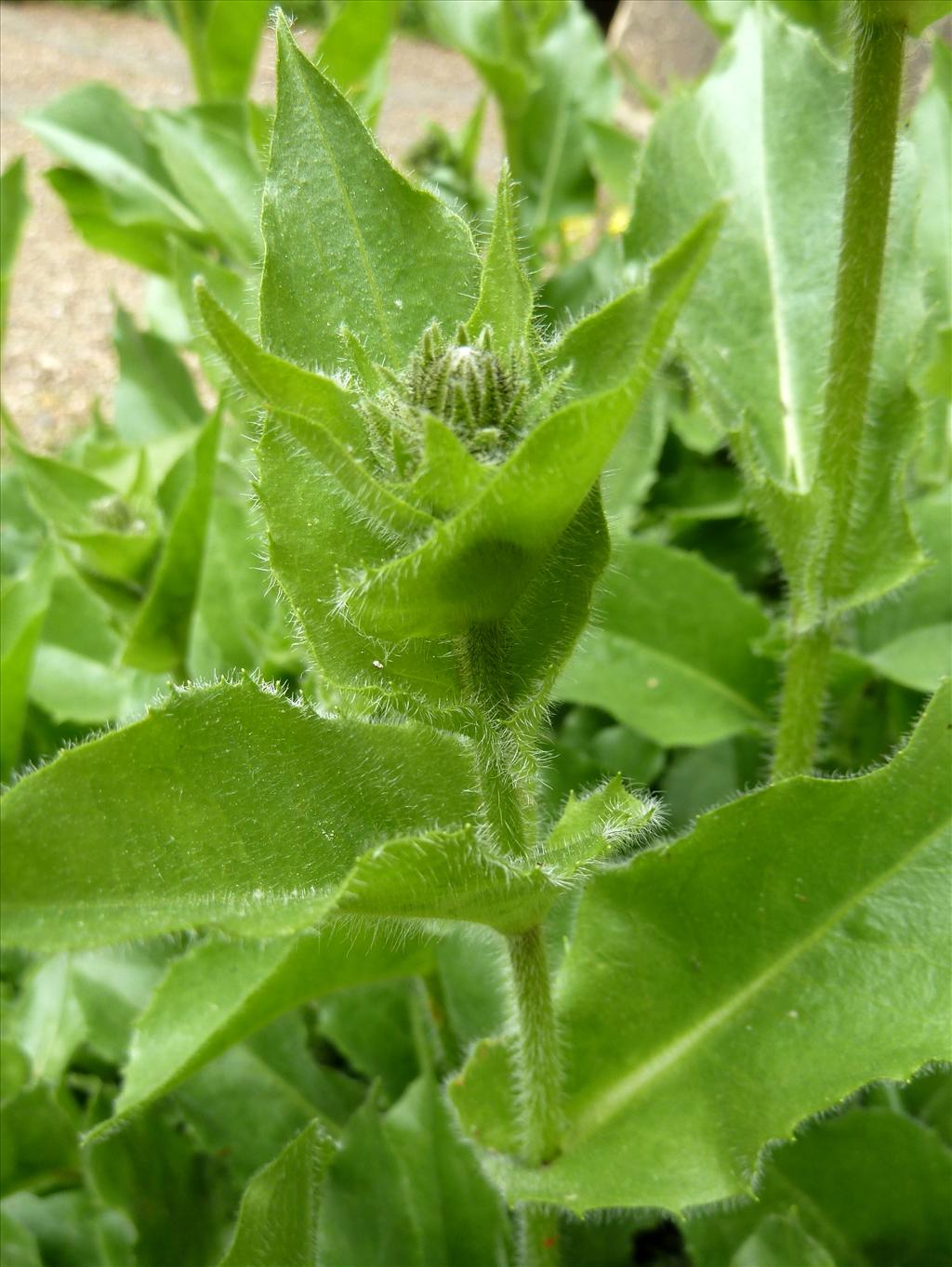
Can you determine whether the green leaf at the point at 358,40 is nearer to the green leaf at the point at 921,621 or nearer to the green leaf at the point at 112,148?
the green leaf at the point at 112,148

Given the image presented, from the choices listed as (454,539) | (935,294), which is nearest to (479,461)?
(454,539)

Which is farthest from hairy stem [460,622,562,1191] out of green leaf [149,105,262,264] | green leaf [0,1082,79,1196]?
green leaf [149,105,262,264]

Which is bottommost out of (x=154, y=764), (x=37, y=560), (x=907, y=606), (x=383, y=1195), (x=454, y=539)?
(x=383, y=1195)

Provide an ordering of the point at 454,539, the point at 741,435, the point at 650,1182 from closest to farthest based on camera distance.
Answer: the point at 454,539, the point at 650,1182, the point at 741,435

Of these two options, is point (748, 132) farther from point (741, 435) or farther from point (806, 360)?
point (741, 435)

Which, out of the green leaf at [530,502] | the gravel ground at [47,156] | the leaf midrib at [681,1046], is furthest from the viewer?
the gravel ground at [47,156]


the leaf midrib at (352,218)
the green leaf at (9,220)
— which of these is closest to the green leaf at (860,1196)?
the leaf midrib at (352,218)

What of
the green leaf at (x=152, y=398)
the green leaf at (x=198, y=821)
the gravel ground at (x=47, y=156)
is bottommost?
the gravel ground at (x=47, y=156)

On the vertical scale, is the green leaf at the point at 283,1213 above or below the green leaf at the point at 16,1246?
above
